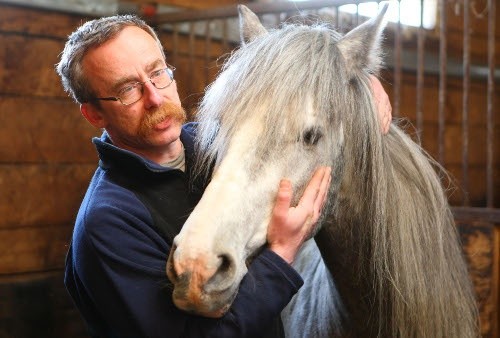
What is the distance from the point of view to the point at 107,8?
2721 mm

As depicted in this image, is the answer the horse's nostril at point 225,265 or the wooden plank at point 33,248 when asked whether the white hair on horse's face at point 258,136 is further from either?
the wooden plank at point 33,248

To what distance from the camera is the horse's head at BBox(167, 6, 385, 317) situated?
38.9 inches

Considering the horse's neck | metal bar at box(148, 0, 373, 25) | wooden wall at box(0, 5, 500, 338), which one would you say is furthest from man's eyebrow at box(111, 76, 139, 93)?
wooden wall at box(0, 5, 500, 338)

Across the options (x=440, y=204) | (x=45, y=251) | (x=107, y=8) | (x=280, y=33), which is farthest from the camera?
(x=107, y=8)

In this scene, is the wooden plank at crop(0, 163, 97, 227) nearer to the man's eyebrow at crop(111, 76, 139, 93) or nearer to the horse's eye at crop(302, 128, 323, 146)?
the man's eyebrow at crop(111, 76, 139, 93)

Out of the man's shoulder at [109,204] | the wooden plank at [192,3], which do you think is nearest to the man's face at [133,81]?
the man's shoulder at [109,204]

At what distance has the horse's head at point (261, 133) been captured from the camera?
38.9 inches

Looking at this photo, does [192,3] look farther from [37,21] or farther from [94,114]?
[94,114]

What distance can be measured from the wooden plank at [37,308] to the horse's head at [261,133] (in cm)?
140

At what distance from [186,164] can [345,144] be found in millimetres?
359

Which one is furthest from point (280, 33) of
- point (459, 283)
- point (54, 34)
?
point (54, 34)

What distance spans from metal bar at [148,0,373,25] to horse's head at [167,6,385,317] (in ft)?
3.03

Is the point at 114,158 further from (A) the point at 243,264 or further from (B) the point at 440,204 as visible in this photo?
(B) the point at 440,204

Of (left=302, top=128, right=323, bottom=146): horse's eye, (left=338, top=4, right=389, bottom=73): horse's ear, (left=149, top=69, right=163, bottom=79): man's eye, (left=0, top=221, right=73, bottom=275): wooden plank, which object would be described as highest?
(left=338, top=4, right=389, bottom=73): horse's ear
